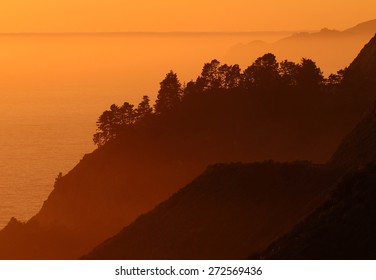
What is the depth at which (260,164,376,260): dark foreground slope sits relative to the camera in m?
55.6

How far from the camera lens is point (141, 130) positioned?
5856 inches

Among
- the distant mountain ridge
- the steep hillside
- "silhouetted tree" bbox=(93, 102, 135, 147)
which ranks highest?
"silhouetted tree" bbox=(93, 102, 135, 147)

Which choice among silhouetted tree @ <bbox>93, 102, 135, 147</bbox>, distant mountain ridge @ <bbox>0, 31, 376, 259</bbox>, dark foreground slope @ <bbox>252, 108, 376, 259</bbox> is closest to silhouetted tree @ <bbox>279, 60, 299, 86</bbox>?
distant mountain ridge @ <bbox>0, 31, 376, 259</bbox>

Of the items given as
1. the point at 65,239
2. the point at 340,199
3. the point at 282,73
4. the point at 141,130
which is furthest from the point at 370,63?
the point at 340,199

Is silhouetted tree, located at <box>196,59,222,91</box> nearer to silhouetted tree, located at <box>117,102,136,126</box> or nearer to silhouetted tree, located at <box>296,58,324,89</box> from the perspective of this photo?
silhouetted tree, located at <box>117,102,136,126</box>

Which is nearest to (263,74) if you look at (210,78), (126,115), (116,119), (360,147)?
(210,78)

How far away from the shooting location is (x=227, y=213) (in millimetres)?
81812

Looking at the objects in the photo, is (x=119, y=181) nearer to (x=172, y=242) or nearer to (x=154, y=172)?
(x=154, y=172)

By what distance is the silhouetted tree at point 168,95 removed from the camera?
495 feet

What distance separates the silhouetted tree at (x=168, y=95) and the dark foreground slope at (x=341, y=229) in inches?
3478

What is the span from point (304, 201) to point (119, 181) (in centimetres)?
6647

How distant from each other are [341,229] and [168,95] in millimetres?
95330

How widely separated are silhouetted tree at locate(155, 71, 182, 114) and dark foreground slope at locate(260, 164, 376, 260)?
88.3 meters

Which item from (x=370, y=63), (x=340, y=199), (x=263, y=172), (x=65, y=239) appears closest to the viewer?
(x=340, y=199)
